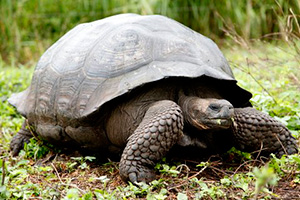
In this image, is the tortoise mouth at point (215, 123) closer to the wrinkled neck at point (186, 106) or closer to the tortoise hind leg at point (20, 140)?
the wrinkled neck at point (186, 106)

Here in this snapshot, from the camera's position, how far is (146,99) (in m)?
3.04

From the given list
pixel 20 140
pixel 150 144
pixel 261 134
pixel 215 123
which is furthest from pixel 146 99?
pixel 20 140

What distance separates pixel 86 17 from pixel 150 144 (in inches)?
278

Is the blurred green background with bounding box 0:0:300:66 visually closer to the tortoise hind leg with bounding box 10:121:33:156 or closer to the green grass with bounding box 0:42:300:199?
the tortoise hind leg with bounding box 10:121:33:156

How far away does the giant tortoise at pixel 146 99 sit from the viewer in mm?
2758

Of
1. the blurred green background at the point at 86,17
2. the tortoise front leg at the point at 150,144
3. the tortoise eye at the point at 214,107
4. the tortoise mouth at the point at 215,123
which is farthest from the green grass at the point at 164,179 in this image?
the blurred green background at the point at 86,17

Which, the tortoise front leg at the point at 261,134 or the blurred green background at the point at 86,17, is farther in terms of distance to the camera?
the blurred green background at the point at 86,17

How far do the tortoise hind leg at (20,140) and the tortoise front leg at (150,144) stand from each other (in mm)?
1585

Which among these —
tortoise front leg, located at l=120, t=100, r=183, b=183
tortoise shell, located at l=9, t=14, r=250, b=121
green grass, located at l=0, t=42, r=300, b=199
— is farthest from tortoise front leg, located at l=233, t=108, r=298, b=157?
tortoise front leg, located at l=120, t=100, r=183, b=183

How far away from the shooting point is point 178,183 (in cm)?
274

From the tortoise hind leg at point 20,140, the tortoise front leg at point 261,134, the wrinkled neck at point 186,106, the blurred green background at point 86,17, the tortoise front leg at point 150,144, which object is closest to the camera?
the tortoise front leg at point 150,144

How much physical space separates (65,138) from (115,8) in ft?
19.6

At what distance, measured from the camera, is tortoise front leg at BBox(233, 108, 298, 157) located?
10.2 feet

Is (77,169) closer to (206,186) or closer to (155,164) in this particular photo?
(155,164)
